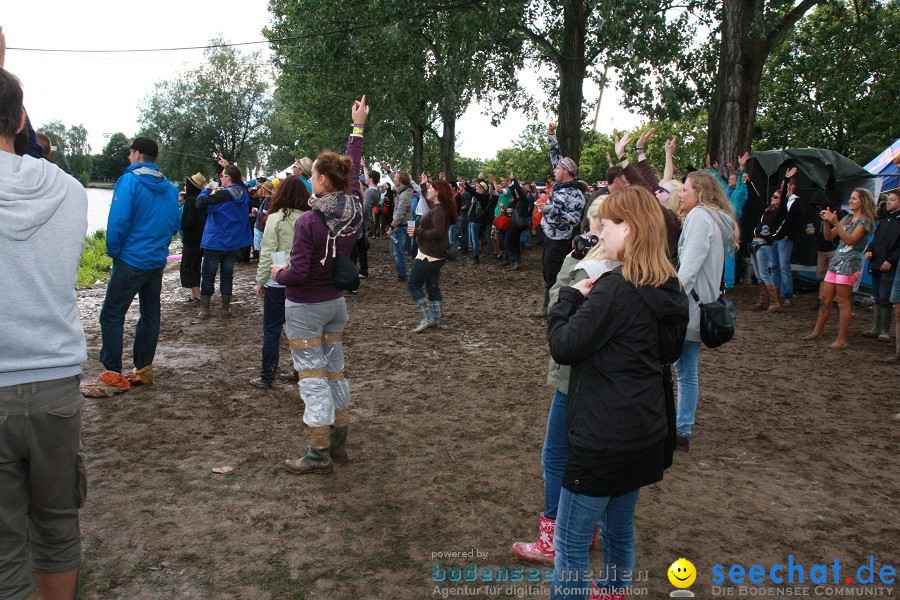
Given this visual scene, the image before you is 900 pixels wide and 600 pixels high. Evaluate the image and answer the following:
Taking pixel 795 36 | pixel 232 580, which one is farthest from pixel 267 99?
pixel 232 580

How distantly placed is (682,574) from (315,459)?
235 centimetres

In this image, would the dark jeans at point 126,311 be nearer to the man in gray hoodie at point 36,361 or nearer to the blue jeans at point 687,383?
the man in gray hoodie at point 36,361

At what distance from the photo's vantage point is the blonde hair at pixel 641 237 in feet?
8.42

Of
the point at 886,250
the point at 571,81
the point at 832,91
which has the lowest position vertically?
the point at 886,250

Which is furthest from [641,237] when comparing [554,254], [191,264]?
[191,264]

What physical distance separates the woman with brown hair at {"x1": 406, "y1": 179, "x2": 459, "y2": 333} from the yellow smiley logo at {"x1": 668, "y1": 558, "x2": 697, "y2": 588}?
567 centimetres

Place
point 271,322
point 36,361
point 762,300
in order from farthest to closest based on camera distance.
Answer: point 762,300 → point 271,322 → point 36,361

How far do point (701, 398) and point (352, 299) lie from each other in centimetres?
656

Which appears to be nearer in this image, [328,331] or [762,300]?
[328,331]

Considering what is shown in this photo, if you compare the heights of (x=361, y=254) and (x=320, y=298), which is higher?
(x=361, y=254)

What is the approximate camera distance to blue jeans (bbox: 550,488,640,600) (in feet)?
8.63

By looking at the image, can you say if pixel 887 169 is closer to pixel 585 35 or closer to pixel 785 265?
pixel 785 265

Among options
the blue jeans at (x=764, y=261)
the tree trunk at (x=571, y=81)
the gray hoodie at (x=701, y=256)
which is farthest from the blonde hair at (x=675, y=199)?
the tree trunk at (x=571, y=81)

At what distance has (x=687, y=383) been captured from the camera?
4.80 meters
